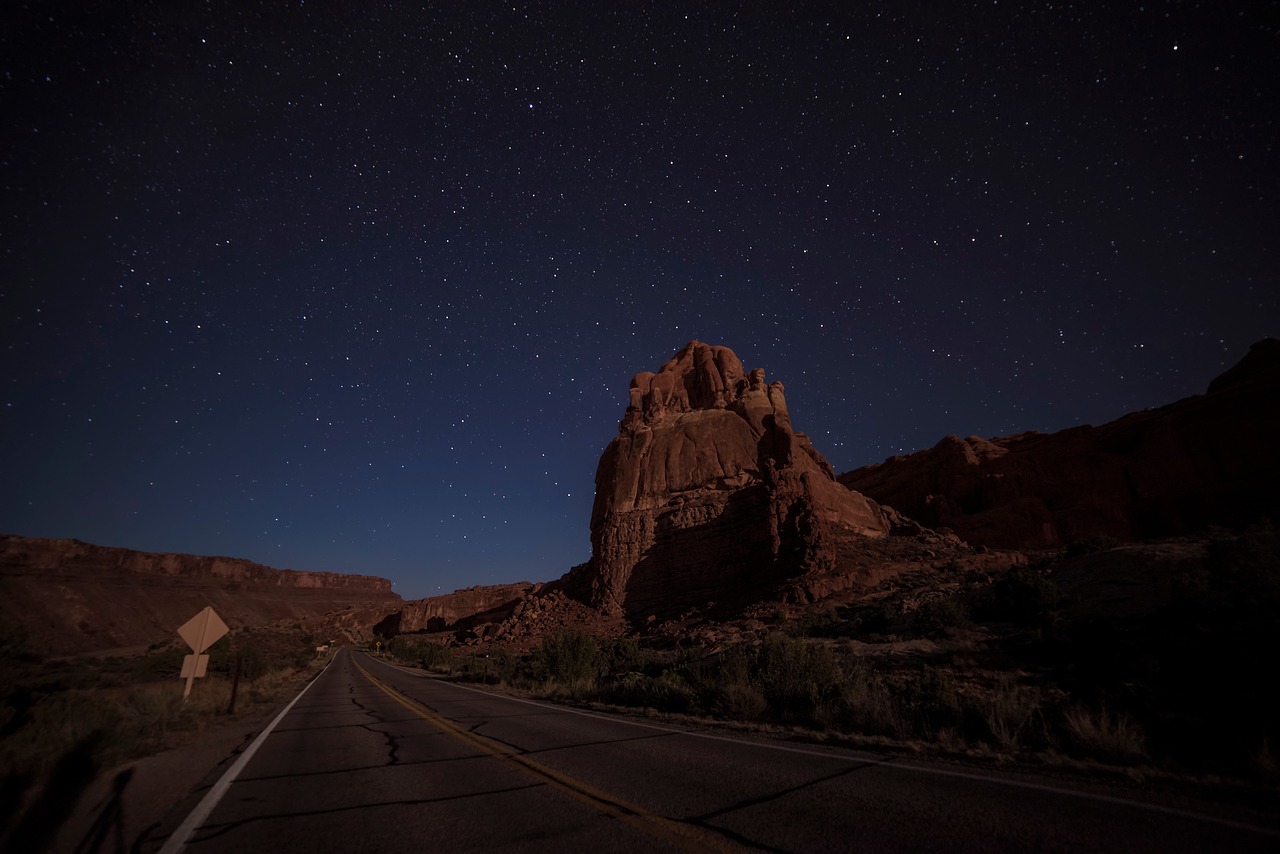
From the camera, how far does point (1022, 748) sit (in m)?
6.67

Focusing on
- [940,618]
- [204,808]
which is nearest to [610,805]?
[204,808]

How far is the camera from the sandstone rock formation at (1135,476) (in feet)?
197

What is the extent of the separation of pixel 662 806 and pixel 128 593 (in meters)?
137

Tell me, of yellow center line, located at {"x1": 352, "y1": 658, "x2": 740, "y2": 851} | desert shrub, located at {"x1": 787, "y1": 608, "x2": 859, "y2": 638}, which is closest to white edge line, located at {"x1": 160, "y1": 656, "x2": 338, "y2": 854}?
yellow center line, located at {"x1": 352, "y1": 658, "x2": 740, "y2": 851}

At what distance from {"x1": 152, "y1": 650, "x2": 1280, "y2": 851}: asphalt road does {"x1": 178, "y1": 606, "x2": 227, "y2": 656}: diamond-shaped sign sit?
6.06 m

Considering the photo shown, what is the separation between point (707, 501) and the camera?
62.3 metres

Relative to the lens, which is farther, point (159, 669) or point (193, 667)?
point (159, 669)

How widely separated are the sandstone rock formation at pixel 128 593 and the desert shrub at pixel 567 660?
41809 mm

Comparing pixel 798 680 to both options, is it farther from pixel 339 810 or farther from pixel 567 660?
pixel 567 660

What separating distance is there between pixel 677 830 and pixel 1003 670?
1300 centimetres

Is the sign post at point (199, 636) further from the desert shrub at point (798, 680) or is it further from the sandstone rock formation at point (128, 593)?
the sandstone rock formation at point (128, 593)

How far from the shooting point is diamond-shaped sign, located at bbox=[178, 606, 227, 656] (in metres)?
12.4

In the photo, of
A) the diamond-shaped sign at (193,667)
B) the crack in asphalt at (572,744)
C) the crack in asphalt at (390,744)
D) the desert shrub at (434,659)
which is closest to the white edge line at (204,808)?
the crack in asphalt at (390,744)

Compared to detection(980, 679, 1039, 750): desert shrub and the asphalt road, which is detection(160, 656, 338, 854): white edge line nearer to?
the asphalt road
